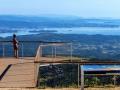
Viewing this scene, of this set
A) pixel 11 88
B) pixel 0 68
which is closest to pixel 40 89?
pixel 11 88

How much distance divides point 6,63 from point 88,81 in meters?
3.25

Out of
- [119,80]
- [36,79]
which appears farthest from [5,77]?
[119,80]

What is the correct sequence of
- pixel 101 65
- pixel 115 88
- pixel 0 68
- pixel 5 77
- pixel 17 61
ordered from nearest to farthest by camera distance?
pixel 101 65 → pixel 115 88 → pixel 5 77 → pixel 0 68 → pixel 17 61

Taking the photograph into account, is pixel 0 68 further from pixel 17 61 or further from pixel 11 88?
pixel 11 88

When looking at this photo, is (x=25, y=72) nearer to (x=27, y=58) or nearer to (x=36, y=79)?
(x=36, y=79)

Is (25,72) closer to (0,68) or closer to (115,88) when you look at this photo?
(0,68)

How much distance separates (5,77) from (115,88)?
367 centimetres

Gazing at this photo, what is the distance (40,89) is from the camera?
702 inches

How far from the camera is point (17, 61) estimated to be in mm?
23266

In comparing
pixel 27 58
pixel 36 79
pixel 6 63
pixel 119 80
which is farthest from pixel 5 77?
pixel 119 80

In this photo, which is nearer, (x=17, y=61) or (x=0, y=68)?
(x=0, y=68)

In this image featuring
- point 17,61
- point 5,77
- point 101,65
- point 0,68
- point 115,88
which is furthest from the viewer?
point 17,61

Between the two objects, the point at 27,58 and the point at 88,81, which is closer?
the point at 88,81

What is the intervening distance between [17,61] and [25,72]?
9.40ft
